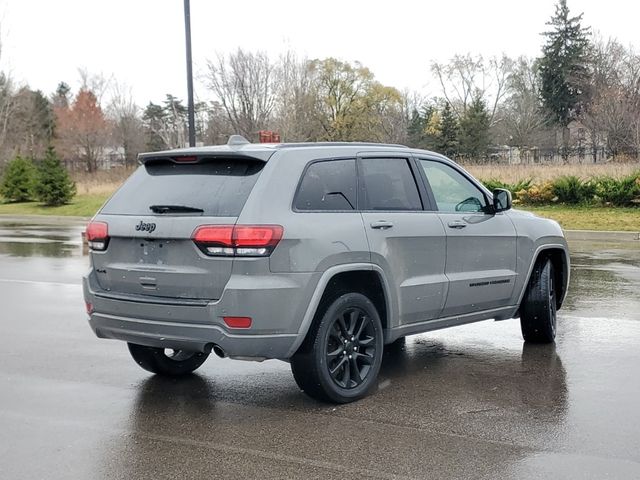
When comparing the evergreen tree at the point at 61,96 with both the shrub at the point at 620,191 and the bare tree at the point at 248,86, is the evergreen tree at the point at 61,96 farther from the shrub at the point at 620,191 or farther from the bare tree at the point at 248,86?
the shrub at the point at 620,191

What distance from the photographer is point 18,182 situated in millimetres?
35062

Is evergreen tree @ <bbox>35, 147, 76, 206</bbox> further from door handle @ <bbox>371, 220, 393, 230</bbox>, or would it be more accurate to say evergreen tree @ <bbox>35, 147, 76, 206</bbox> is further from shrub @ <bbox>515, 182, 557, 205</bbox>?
door handle @ <bbox>371, 220, 393, 230</bbox>

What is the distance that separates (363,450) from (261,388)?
1592 millimetres

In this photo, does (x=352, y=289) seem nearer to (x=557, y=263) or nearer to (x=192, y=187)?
(x=192, y=187)

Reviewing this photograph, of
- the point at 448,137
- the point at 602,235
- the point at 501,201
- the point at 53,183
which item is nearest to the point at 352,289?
the point at 501,201

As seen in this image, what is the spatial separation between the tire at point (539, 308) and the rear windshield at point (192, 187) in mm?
3269

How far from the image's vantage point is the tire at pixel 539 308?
24.1 feet

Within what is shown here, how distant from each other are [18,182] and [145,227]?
32199 millimetres

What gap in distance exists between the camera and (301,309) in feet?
17.0

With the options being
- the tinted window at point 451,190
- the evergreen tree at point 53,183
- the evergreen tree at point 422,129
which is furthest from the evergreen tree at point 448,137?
the tinted window at point 451,190

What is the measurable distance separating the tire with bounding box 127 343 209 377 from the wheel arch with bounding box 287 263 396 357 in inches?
52.8

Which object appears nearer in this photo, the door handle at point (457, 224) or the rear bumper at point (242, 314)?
the rear bumper at point (242, 314)

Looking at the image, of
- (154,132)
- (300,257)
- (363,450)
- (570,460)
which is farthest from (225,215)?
(154,132)

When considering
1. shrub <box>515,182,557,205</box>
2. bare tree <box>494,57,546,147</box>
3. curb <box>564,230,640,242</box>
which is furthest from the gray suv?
bare tree <box>494,57,546,147</box>
